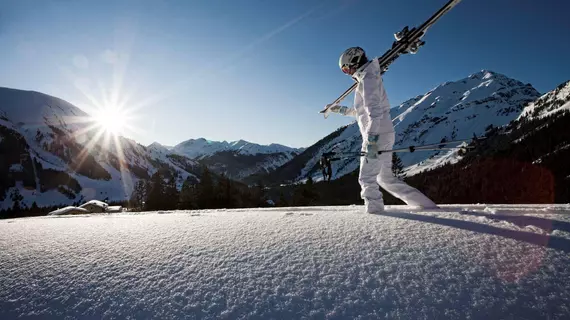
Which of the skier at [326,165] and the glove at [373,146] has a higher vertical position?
the glove at [373,146]

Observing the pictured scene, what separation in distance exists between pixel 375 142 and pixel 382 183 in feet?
2.99

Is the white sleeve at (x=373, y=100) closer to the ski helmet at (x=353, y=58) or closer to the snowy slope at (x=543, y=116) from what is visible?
the ski helmet at (x=353, y=58)

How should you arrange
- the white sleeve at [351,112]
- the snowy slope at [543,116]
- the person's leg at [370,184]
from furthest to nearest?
the snowy slope at [543,116], the white sleeve at [351,112], the person's leg at [370,184]

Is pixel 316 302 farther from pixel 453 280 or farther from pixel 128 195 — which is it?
pixel 128 195

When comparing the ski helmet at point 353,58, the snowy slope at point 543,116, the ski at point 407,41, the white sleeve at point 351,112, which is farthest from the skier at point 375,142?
the snowy slope at point 543,116

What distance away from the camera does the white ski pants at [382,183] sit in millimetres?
5164

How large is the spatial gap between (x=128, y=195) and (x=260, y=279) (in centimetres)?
21902

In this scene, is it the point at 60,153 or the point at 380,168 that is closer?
the point at 380,168

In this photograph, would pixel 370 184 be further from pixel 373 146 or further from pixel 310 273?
pixel 310 273

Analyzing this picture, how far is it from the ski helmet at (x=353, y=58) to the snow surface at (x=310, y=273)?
353 cm

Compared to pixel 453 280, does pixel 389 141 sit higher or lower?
higher

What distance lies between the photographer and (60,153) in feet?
655

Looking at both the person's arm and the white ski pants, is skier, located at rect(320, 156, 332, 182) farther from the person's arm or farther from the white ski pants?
the person's arm

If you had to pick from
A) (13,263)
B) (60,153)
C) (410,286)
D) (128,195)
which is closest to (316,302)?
(410,286)
